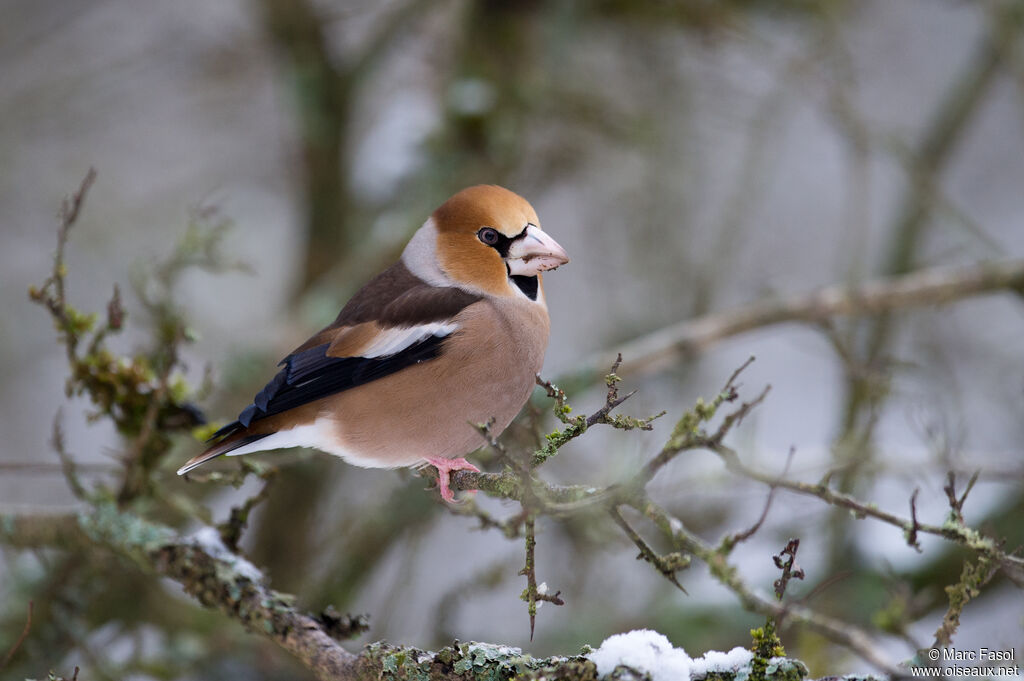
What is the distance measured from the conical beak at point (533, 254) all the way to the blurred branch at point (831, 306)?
1507 mm

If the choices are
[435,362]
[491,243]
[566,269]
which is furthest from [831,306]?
[566,269]

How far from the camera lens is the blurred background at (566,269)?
3.99m

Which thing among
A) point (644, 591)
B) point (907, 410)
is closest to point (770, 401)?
point (644, 591)

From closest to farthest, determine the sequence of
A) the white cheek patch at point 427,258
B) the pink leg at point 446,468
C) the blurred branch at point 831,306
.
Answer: the pink leg at point 446,468 → the white cheek patch at point 427,258 → the blurred branch at point 831,306

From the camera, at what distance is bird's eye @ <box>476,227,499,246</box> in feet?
7.85

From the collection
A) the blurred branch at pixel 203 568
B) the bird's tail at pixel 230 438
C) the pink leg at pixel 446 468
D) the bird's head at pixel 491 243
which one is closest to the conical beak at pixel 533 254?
the bird's head at pixel 491 243

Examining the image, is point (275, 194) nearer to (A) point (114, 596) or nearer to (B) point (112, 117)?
(B) point (112, 117)

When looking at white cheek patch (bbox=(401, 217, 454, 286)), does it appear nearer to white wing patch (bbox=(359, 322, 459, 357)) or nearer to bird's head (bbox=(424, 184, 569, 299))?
bird's head (bbox=(424, 184, 569, 299))

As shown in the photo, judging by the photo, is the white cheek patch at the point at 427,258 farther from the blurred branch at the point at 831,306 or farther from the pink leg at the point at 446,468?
the blurred branch at the point at 831,306

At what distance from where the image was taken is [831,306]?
13.4 ft

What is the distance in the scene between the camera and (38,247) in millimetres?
9352

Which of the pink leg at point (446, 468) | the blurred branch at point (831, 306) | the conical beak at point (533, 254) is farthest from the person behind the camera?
the blurred branch at point (831, 306)

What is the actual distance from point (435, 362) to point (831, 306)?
2.36 metres

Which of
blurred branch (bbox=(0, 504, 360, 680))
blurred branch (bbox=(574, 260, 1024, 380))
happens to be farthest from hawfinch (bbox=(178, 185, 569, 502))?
blurred branch (bbox=(574, 260, 1024, 380))
